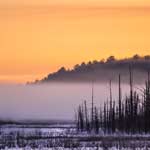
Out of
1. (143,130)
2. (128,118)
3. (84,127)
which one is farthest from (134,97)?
(84,127)

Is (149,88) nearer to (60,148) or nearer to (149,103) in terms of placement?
(149,103)

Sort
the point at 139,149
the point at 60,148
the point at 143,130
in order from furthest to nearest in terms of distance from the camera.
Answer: the point at 143,130, the point at 60,148, the point at 139,149

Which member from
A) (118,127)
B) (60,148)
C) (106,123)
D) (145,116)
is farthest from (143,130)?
(60,148)

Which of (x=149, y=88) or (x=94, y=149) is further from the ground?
(x=149, y=88)

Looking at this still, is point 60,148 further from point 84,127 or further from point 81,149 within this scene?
point 84,127

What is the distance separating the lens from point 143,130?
112188mm

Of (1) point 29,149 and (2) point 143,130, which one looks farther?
(2) point 143,130

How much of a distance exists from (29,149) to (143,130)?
60.6 meters

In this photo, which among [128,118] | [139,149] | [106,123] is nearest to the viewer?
[139,149]

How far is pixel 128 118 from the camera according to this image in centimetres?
12206

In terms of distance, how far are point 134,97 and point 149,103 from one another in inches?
373

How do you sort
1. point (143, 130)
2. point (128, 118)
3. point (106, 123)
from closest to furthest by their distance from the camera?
point (143, 130)
point (128, 118)
point (106, 123)

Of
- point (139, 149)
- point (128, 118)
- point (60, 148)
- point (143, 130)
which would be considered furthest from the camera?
point (128, 118)

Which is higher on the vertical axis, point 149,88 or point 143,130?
point 149,88
